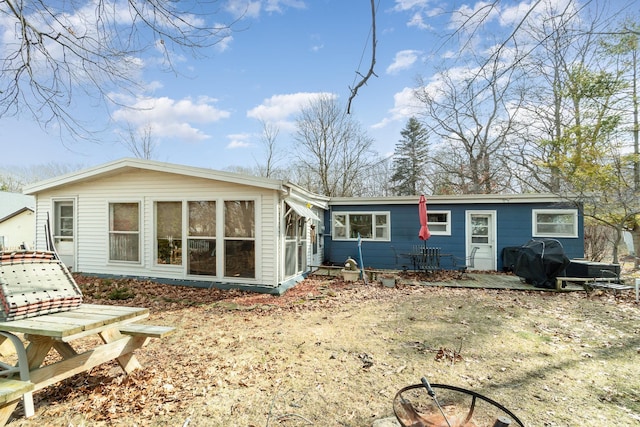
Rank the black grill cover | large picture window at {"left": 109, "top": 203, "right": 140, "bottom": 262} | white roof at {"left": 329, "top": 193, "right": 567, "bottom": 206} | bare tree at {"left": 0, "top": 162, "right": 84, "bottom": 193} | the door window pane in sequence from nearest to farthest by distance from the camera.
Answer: the door window pane
the black grill cover
large picture window at {"left": 109, "top": 203, "right": 140, "bottom": 262}
white roof at {"left": 329, "top": 193, "right": 567, "bottom": 206}
bare tree at {"left": 0, "top": 162, "right": 84, "bottom": 193}

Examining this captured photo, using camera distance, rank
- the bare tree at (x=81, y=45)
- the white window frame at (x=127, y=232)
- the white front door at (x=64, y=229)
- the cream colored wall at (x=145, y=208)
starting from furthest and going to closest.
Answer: the white front door at (x=64, y=229) < the white window frame at (x=127, y=232) < the cream colored wall at (x=145, y=208) < the bare tree at (x=81, y=45)

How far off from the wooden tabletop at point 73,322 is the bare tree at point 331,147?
18.8 m

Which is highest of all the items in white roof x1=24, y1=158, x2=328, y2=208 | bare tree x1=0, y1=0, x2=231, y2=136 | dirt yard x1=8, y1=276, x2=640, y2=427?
bare tree x1=0, y1=0, x2=231, y2=136

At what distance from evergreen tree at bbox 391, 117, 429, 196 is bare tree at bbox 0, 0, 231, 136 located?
2149 centimetres

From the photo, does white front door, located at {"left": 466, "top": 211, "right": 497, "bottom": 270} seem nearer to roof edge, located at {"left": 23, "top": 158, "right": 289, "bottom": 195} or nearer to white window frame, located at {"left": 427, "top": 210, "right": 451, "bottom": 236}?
white window frame, located at {"left": 427, "top": 210, "right": 451, "bottom": 236}

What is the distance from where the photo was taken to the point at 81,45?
11.8 feet

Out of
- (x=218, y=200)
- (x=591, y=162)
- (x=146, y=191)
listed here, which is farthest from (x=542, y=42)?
(x=591, y=162)

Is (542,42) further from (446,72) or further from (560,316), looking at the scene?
(560,316)

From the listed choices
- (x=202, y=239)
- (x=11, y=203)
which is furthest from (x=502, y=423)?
(x=11, y=203)

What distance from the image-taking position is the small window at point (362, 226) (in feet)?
37.9

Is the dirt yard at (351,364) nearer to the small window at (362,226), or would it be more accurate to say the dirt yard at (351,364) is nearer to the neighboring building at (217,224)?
the neighboring building at (217,224)

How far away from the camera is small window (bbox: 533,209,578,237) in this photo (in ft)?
33.4

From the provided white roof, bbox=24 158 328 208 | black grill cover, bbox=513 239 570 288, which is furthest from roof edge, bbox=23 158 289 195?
black grill cover, bbox=513 239 570 288

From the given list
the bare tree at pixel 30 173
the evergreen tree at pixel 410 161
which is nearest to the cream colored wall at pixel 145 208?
the evergreen tree at pixel 410 161
